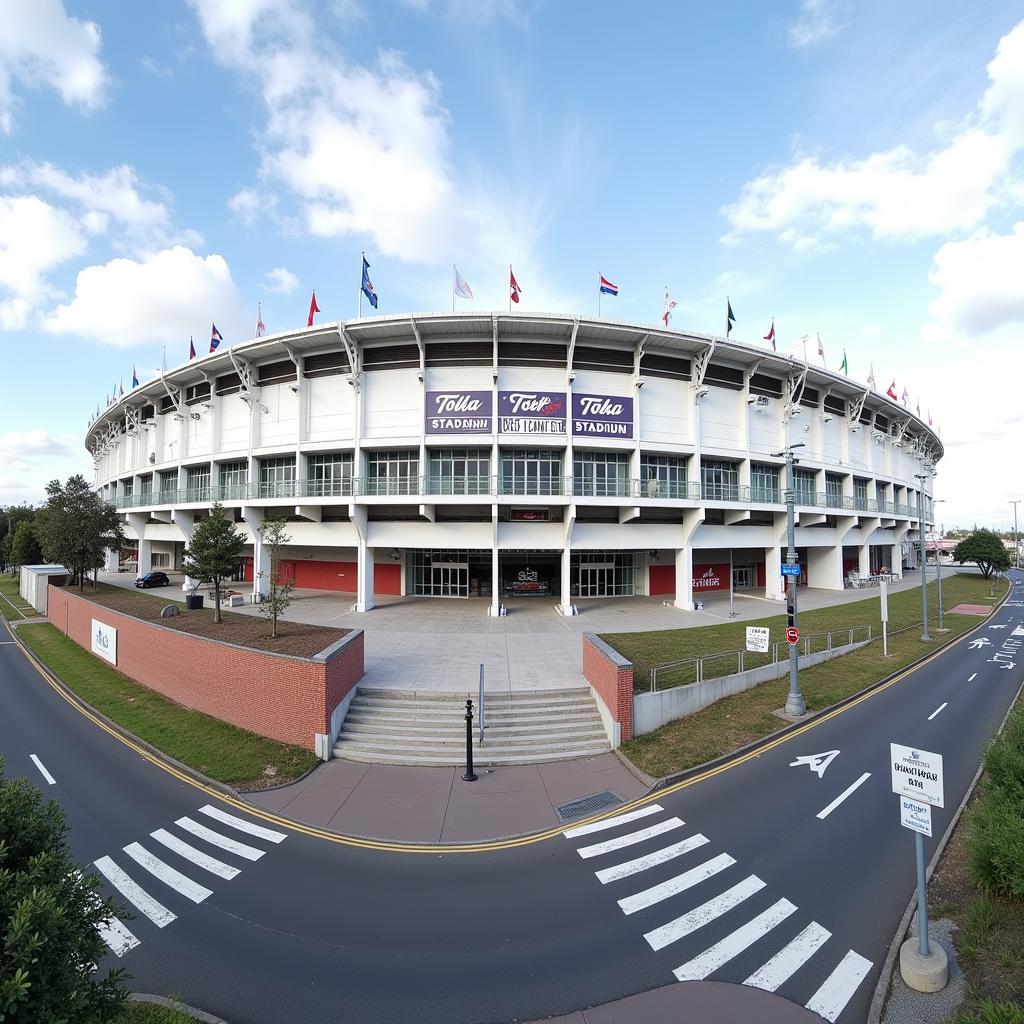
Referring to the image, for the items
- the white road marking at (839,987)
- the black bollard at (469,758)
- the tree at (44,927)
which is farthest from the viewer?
the black bollard at (469,758)

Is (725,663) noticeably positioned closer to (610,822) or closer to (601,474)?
(610,822)

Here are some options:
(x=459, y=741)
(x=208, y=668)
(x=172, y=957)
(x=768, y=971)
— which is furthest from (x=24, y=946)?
(x=208, y=668)

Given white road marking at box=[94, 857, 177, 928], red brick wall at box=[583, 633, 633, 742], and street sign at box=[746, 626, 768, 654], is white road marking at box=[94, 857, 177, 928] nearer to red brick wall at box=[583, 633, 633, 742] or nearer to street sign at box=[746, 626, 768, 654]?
red brick wall at box=[583, 633, 633, 742]

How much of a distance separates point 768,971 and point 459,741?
7.59 meters

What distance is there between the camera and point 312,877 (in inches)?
292

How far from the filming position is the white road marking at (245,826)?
27.9ft

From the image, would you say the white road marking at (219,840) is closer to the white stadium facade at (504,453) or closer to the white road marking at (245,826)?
the white road marking at (245,826)

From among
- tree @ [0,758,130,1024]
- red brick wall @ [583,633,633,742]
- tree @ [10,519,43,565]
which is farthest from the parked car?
tree @ [0,758,130,1024]

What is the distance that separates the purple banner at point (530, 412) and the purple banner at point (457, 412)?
0.91m

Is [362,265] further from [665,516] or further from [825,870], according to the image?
[825,870]

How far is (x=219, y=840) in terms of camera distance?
8.36 metres

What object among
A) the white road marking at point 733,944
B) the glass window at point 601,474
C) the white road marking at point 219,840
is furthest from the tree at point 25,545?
the white road marking at point 733,944

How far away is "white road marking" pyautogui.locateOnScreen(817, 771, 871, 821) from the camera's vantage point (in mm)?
8703

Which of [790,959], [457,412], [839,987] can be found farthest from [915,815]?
[457,412]
